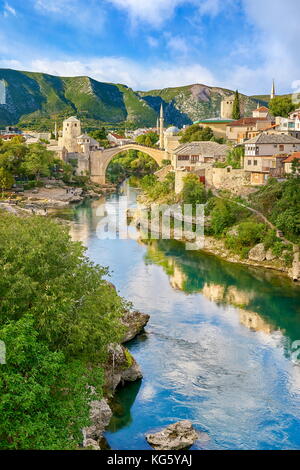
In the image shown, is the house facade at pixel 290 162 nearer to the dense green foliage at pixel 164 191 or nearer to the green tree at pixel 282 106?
the dense green foliage at pixel 164 191

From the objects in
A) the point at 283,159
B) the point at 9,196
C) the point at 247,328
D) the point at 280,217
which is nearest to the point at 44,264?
the point at 247,328

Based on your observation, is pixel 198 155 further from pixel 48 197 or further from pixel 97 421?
pixel 97 421

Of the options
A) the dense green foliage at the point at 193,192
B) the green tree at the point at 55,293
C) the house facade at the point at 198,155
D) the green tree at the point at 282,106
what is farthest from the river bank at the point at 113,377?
the green tree at the point at 282,106

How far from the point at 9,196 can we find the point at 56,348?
32.3m

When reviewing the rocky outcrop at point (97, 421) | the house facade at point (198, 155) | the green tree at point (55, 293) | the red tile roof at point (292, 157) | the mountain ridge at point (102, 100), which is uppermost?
the mountain ridge at point (102, 100)

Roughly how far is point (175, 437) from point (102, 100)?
131555 millimetres

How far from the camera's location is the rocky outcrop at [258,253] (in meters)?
23.1

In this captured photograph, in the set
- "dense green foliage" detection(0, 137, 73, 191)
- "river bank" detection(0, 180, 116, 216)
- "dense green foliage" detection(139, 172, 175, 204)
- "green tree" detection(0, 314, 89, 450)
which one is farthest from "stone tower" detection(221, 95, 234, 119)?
"green tree" detection(0, 314, 89, 450)

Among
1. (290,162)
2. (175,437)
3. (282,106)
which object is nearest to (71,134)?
(282,106)

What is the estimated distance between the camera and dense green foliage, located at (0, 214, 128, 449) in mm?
7406

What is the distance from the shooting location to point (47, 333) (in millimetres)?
8898

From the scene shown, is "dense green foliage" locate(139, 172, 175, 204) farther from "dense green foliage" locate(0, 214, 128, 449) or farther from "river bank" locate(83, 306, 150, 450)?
"dense green foliage" locate(0, 214, 128, 449)

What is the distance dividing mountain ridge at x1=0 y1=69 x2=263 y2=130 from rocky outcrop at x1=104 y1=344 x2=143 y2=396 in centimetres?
10235

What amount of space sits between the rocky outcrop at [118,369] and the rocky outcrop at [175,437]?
197cm
